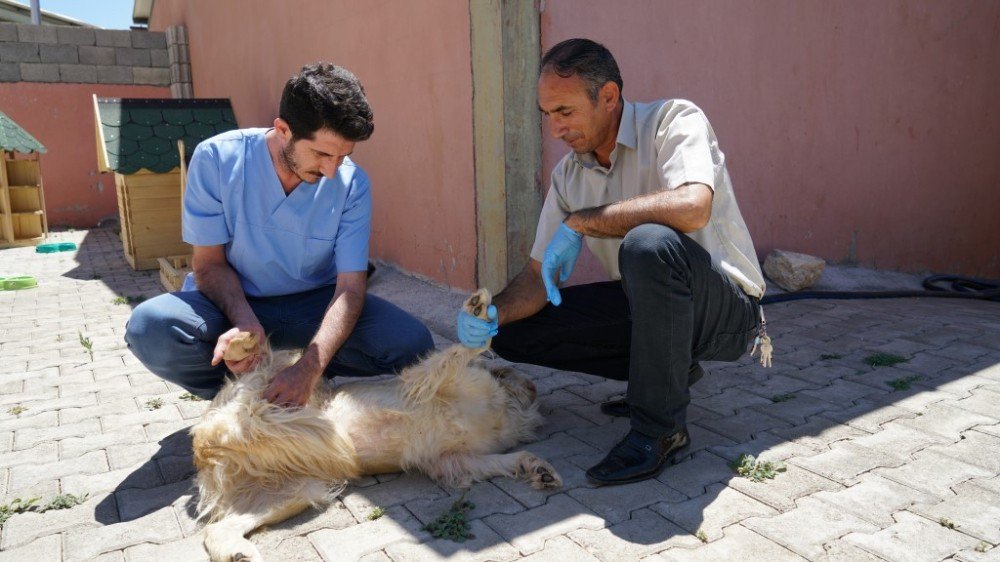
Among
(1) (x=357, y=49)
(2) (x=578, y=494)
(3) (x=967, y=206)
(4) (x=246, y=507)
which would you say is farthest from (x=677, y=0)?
(4) (x=246, y=507)

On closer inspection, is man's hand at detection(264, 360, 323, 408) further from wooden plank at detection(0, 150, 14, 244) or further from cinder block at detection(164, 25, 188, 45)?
cinder block at detection(164, 25, 188, 45)

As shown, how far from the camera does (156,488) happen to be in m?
2.67

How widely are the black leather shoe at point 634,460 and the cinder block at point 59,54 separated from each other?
41.1 feet

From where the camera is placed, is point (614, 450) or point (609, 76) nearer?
point (614, 450)

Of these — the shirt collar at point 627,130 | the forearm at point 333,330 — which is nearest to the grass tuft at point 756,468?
the shirt collar at point 627,130

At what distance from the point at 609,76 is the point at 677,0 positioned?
2.83 meters

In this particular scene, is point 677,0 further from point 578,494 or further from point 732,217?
point 578,494

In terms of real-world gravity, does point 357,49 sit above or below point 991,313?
above

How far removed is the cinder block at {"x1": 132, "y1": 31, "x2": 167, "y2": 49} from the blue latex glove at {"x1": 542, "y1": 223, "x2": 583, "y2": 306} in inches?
483

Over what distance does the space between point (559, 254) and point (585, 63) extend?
717 millimetres

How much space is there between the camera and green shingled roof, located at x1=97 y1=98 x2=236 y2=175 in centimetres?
741

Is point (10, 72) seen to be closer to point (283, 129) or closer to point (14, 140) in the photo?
point (14, 140)

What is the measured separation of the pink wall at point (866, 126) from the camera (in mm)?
5797

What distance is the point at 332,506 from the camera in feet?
8.10
